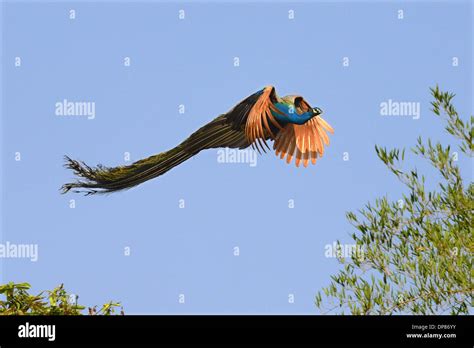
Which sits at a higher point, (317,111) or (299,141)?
(317,111)

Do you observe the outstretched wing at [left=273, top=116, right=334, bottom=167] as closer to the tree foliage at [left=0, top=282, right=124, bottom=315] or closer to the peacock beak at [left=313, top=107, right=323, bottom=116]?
the peacock beak at [left=313, top=107, right=323, bottom=116]

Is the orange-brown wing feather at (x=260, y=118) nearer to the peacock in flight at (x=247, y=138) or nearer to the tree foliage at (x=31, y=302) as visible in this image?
the peacock in flight at (x=247, y=138)

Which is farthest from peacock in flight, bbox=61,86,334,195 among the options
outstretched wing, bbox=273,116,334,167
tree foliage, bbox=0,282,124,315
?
tree foliage, bbox=0,282,124,315

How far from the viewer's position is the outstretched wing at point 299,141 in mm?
11781

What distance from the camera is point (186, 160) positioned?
11.8 meters

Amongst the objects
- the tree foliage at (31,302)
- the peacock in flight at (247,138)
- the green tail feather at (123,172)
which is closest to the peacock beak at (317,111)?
the peacock in flight at (247,138)

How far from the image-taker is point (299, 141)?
38.6 feet

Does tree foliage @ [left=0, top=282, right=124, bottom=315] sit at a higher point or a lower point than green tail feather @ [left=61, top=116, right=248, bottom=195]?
lower

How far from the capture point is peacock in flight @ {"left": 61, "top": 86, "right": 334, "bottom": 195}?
11.2m

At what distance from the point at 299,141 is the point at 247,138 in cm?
94

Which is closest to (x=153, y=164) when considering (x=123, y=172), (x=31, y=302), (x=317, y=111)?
(x=123, y=172)

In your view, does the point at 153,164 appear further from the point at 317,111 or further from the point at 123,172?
the point at 317,111
